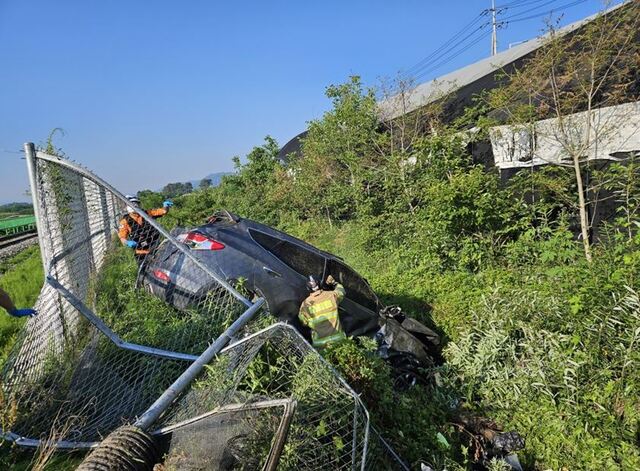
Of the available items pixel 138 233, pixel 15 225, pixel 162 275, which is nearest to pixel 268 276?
pixel 162 275

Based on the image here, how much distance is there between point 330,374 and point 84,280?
2708 millimetres

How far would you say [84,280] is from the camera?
13.3 feet

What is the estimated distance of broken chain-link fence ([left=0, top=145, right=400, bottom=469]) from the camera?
6.59ft

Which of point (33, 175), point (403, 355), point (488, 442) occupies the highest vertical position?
point (33, 175)

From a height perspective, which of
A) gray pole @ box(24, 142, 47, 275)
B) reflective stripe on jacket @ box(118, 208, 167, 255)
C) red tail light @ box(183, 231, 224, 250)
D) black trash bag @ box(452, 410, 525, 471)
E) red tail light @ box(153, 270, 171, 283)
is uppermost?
gray pole @ box(24, 142, 47, 275)

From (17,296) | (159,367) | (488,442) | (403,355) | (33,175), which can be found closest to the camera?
(33,175)

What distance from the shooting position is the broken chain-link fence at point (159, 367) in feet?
6.59

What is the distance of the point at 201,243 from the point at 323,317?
1.62m

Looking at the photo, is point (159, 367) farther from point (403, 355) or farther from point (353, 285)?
point (353, 285)

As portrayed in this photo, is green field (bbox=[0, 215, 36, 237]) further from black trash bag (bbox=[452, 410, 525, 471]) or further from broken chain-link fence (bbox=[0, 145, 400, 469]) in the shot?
black trash bag (bbox=[452, 410, 525, 471])

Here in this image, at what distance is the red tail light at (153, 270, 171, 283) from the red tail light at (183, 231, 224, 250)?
0.40 metres

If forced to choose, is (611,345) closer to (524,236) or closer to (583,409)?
Result: (583,409)

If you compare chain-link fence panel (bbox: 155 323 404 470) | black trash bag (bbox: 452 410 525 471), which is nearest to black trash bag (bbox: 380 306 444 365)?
black trash bag (bbox: 452 410 525 471)

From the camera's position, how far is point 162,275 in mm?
4824
